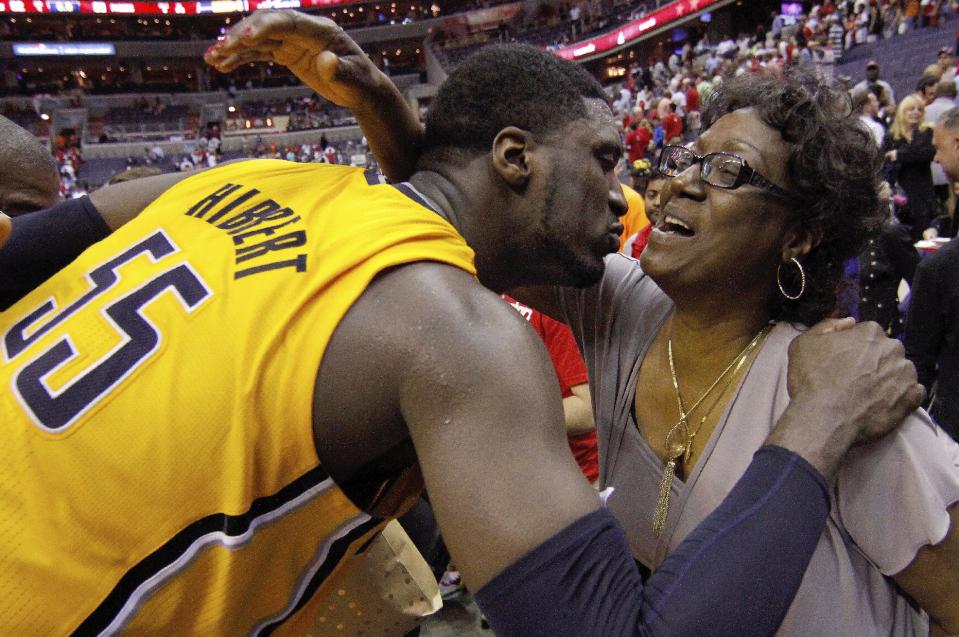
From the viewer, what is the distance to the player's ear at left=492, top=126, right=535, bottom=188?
55.3 inches

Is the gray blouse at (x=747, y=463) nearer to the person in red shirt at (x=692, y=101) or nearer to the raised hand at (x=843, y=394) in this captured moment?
the raised hand at (x=843, y=394)

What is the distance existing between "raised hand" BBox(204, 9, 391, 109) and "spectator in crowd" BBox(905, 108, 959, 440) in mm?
2130

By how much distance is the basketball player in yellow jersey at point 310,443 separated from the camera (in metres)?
0.90

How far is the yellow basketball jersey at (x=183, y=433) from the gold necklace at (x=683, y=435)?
0.64 meters

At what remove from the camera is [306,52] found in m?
1.56

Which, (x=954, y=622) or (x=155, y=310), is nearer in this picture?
(x=155, y=310)

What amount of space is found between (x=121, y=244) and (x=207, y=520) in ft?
1.70

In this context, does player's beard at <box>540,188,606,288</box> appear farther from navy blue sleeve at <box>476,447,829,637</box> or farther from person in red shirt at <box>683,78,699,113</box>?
person in red shirt at <box>683,78,699,113</box>

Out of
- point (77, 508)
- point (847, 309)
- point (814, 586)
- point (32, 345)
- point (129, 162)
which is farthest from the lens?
point (129, 162)

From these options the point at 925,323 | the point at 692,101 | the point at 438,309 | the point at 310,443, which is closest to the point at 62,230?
the point at 310,443

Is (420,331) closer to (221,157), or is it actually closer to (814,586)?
(814,586)

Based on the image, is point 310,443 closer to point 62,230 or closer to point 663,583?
point 663,583

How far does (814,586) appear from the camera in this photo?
1.21 meters

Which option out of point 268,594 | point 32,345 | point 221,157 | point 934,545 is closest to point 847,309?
point 934,545
